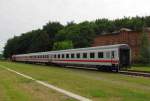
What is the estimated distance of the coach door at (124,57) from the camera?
3644 centimetres

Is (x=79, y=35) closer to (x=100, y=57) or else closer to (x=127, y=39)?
(x=127, y=39)

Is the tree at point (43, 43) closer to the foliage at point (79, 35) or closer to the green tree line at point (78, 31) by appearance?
the green tree line at point (78, 31)

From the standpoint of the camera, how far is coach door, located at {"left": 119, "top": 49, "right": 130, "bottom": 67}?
36438mm

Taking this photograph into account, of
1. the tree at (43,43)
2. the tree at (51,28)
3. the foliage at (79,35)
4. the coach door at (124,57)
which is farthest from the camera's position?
the tree at (51,28)

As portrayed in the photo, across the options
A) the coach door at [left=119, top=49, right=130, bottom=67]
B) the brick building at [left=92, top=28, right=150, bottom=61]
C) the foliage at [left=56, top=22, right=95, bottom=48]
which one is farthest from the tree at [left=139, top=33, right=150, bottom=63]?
the foliage at [left=56, top=22, right=95, bottom=48]

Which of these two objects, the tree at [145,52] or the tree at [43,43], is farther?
the tree at [43,43]

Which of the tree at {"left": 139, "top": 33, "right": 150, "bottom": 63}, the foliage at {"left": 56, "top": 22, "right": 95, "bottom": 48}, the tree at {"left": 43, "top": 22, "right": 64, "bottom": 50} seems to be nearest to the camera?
the tree at {"left": 139, "top": 33, "right": 150, "bottom": 63}

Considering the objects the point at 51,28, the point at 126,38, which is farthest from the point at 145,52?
the point at 51,28

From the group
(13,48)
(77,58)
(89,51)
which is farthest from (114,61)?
(13,48)

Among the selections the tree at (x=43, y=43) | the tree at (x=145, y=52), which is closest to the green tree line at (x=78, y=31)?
the tree at (x=43, y=43)

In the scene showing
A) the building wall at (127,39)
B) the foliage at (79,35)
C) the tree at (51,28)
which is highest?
the tree at (51,28)

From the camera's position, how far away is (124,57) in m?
36.9

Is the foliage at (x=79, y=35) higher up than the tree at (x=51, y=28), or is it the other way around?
the tree at (x=51, y=28)

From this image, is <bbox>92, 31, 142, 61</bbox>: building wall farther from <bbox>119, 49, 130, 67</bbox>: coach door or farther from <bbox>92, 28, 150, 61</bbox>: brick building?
<bbox>119, 49, 130, 67</bbox>: coach door
